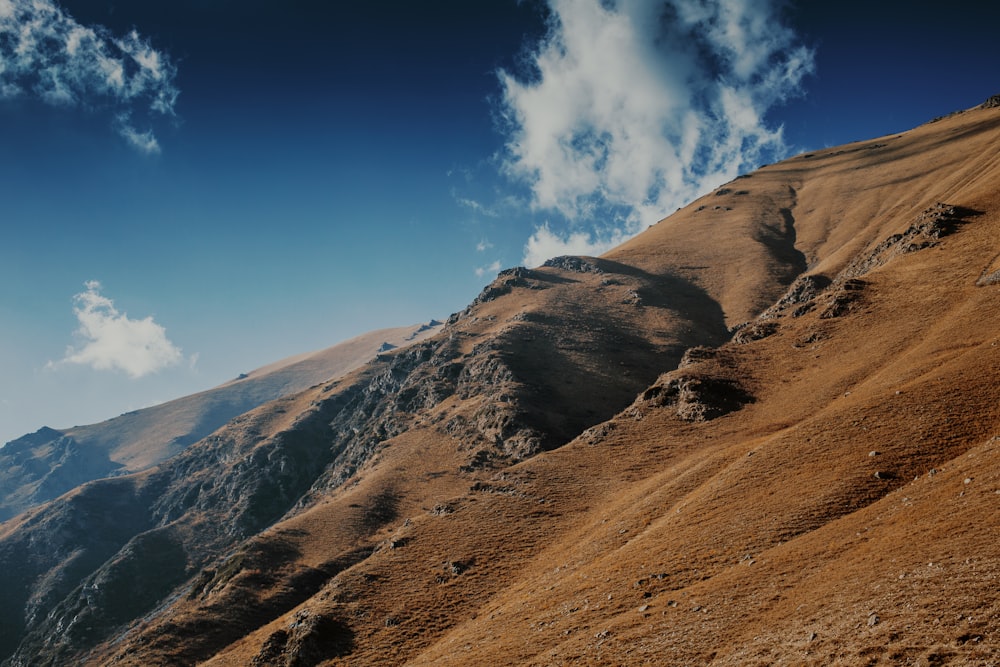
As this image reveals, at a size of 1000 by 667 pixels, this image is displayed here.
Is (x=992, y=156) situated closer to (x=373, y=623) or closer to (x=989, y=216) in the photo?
(x=989, y=216)

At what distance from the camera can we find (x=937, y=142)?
170000 mm

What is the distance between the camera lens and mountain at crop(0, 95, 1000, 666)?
23891 mm

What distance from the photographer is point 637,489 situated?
55688 mm

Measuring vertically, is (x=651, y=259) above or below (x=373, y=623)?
above

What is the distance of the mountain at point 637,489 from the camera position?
78.4ft

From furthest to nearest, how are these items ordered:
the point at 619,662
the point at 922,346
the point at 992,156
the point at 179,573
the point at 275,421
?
the point at 275,421 < the point at 179,573 < the point at 992,156 < the point at 922,346 < the point at 619,662

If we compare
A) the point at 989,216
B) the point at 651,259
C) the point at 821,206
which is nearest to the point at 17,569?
the point at 651,259

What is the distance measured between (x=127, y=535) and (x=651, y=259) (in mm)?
192145

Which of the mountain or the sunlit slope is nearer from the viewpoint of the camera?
the sunlit slope

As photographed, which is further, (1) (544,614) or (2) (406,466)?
(2) (406,466)

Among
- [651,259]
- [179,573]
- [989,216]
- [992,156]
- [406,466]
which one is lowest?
[179,573]

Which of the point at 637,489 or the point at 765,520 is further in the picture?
the point at 637,489

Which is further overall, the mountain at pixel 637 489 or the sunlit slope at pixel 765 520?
the mountain at pixel 637 489

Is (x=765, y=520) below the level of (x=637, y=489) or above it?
above
